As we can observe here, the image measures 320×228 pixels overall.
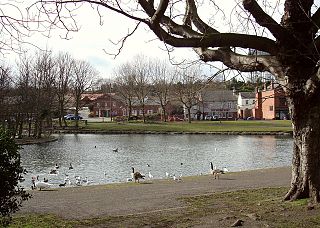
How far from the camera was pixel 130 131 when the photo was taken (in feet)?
212

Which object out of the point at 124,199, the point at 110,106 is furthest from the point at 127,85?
the point at 124,199

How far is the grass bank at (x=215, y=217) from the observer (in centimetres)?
717

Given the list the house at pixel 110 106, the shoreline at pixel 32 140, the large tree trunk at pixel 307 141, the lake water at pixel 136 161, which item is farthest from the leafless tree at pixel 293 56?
the house at pixel 110 106

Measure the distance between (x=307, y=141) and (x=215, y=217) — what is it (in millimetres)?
2354

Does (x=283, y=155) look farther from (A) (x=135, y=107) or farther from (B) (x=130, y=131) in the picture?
(A) (x=135, y=107)

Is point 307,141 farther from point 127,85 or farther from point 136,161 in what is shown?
point 127,85

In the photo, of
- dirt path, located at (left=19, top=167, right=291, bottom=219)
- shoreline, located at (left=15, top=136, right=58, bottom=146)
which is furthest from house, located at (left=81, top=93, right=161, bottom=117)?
dirt path, located at (left=19, top=167, right=291, bottom=219)

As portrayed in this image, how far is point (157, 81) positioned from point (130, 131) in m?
23.7

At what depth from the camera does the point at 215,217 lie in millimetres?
8070

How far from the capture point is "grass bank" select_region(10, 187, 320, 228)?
7168mm

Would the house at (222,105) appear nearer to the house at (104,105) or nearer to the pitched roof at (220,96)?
the pitched roof at (220,96)

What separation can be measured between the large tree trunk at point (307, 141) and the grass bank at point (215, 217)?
0.32 m

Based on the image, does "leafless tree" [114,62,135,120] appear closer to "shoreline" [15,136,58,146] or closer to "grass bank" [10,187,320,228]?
"shoreline" [15,136,58,146]

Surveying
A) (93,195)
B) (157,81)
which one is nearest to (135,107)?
(157,81)
